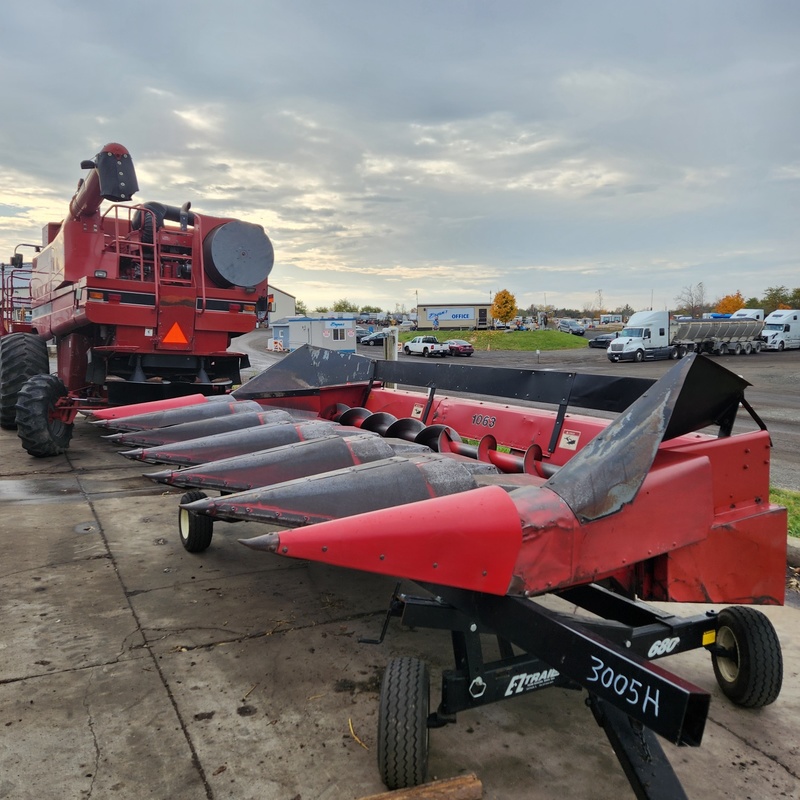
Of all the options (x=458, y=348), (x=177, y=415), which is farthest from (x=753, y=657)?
(x=458, y=348)

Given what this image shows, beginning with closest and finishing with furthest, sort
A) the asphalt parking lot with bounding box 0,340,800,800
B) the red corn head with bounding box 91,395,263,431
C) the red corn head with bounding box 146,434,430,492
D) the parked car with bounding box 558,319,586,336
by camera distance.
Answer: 1. the asphalt parking lot with bounding box 0,340,800,800
2. the red corn head with bounding box 146,434,430,492
3. the red corn head with bounding box 91,395,263,431
4. the parked car with bounding box 558,319,586,336

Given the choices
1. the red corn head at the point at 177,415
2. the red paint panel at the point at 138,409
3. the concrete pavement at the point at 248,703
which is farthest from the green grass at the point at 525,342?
the concrete pavement at the point at 248,703

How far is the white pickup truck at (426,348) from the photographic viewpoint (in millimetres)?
41219

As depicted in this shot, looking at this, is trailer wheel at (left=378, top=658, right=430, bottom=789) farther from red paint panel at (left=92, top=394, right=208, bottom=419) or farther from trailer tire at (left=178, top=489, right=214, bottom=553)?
red paint panel at (left=92, top=394, right=208, bottom=419)

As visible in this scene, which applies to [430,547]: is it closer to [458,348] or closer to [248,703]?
[248,703]

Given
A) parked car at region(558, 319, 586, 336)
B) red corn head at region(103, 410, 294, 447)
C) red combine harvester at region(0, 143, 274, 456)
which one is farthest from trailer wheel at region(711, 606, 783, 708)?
parked car at region(558, 319, 586, 336)

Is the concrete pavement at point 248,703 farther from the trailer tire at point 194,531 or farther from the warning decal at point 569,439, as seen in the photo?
the warning decal at point 569,439

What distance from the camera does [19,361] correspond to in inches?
334

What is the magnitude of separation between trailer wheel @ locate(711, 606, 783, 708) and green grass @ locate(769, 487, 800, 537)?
2561 mm

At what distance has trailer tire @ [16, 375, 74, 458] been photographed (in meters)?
7.00

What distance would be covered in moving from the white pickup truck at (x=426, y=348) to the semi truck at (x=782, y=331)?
844 inches

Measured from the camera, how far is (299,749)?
2.50m

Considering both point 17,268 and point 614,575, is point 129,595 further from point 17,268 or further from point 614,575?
point 17,268

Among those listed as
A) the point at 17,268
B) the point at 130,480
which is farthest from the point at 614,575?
the point at 17,268
